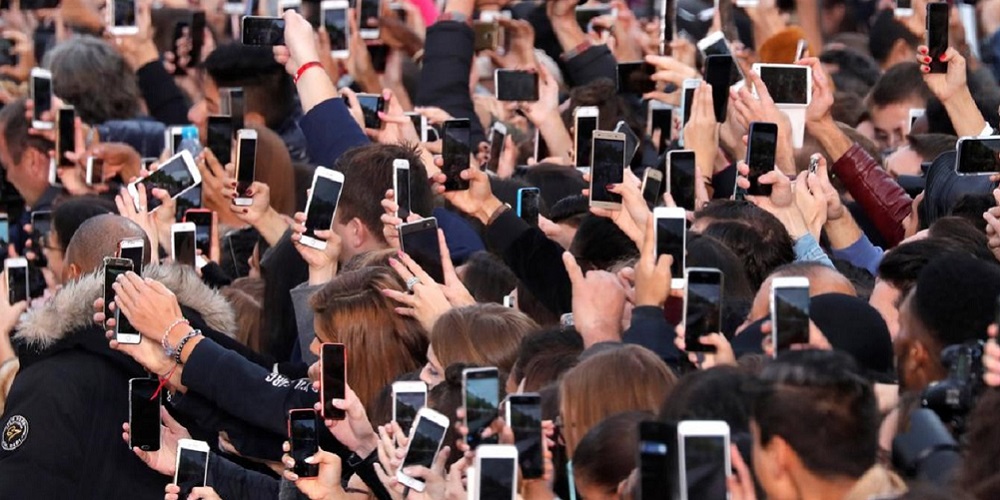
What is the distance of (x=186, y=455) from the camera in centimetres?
523

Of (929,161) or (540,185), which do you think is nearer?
(929,161)

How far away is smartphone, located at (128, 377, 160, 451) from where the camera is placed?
5523mm

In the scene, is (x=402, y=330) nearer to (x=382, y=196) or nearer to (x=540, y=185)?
(x=382, y=196)

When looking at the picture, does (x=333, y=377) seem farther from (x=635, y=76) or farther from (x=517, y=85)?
(x=517, y=85)

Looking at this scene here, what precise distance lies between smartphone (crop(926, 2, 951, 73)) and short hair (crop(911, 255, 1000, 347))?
89.1 inches

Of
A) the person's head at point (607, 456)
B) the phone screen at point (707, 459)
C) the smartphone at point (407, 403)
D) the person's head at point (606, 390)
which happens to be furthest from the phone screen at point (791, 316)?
the smartphone at point (407, 403)

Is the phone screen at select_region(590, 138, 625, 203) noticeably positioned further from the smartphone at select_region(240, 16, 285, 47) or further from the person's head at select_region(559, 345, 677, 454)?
Result: the smartphone at select_region(240, 16, 285, 47)

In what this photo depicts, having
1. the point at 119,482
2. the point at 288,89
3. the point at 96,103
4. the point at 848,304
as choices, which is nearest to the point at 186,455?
the point at 119,482

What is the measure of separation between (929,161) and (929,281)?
279 cm

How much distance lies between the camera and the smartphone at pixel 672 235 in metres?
5.02

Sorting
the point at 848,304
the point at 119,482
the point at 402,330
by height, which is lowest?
the point at 119,482

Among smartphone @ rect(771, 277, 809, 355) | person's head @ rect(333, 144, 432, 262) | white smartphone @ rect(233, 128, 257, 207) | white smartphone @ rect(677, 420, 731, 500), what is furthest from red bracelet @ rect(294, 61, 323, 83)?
white smartphone @ rect(677, 420, 731, 500)

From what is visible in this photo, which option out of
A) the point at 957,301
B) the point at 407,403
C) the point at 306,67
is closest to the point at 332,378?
the point at 407,403

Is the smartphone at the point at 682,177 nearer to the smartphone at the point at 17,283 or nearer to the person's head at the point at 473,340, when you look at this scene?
the person's head at the point at 473,340
